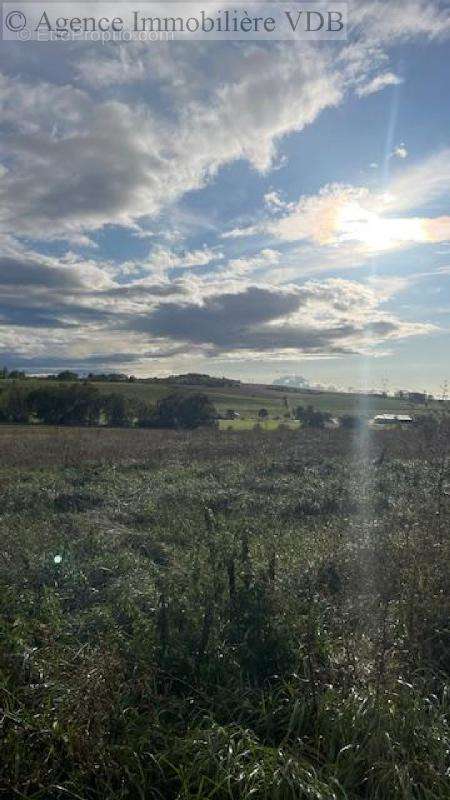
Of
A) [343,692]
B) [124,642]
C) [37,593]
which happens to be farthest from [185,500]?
[343,692]

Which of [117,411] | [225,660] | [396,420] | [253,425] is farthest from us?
[117,411]

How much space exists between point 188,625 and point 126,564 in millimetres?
2199

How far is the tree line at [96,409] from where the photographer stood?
51.4 m

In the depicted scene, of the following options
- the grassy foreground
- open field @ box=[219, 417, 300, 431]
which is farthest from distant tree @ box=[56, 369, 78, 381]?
the grassy foreground

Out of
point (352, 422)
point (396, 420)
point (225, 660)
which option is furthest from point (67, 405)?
point (225, 660)

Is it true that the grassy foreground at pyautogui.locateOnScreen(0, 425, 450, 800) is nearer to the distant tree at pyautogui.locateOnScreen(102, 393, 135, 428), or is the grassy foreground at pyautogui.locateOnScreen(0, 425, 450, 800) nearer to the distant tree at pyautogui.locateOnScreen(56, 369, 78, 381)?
the distant tree at pyautogui.locateOnScreen(102, 393, 135, 428)

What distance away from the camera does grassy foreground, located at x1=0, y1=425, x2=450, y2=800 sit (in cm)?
315

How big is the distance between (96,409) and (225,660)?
161 feet

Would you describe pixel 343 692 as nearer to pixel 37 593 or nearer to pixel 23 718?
pixel 23 718

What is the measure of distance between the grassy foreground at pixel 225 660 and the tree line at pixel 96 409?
42.4 metres

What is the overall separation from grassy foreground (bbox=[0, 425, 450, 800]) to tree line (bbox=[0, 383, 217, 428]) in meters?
42.4

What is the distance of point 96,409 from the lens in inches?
2036

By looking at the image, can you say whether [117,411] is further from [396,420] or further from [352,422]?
[396,420]

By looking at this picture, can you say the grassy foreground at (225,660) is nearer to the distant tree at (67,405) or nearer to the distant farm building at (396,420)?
the distant farm building at (396,420)
